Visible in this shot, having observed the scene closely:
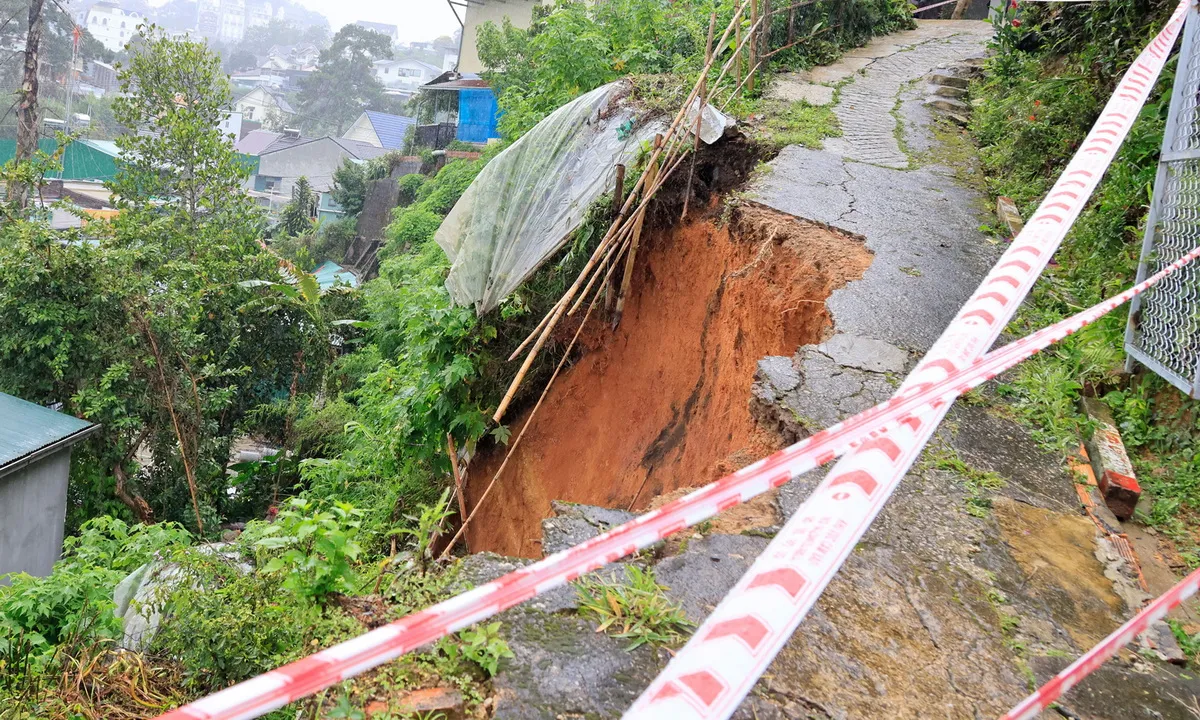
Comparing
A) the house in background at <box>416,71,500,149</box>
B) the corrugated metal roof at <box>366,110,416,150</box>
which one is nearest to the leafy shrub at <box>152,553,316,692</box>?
the house in background at <box>416,71,500,149</box>

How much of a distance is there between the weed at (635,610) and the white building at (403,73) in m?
87.7

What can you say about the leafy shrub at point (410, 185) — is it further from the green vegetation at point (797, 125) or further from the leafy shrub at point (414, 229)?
the green vegetation at point (797, 125)

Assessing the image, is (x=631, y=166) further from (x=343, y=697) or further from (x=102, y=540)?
(x=102, y=540)

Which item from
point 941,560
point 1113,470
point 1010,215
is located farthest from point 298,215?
point 941,560

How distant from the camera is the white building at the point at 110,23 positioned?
100 metres

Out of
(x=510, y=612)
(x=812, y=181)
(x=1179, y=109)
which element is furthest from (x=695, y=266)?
(x=510, y=612)

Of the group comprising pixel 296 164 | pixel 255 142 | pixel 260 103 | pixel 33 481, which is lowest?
pixel 33 481

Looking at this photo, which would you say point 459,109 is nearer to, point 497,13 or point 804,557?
point 497,13

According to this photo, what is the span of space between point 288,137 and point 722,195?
4260 centimetres

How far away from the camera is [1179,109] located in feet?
11.2

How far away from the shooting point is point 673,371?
512cm

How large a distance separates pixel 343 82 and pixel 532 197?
187 feet

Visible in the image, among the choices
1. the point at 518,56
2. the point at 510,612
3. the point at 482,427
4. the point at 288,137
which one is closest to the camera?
the point at 510,612

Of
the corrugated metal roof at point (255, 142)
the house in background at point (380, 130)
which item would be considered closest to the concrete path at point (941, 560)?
the house in background at point (380, 130)
